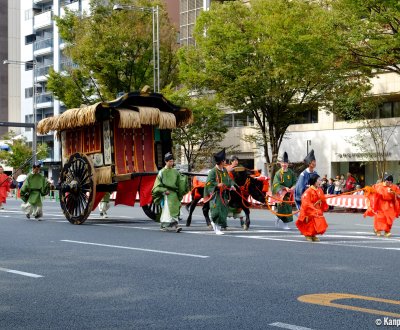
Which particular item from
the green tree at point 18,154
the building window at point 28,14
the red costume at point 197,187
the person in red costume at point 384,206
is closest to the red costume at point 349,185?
the red costume at point 197,187

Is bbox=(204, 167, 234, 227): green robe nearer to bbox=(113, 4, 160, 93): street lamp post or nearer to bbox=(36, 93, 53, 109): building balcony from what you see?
bbox=(113, 4, 160, 93): street lamp post

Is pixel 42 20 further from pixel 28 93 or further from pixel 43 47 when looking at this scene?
pixel 28 93

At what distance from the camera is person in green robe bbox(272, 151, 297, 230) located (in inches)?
645

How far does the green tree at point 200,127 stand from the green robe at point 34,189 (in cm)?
1494

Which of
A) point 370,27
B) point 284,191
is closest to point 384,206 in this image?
point 284,191

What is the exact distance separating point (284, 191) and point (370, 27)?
362 inches

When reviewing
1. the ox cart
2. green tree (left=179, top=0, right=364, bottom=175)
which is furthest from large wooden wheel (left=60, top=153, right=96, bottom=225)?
green tree (left=179, top=0, right=364, bottom=175)

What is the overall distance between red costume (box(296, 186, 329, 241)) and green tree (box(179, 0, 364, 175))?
14.0 metres

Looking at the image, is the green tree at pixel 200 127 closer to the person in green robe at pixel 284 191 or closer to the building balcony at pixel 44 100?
the person in green robe at pixel 284 191

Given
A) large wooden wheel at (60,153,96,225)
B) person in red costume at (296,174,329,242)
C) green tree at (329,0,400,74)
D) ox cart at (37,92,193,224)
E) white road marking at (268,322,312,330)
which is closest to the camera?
white road marking at (268,322,312,330)

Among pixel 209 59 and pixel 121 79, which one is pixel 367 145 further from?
pixel 121 79

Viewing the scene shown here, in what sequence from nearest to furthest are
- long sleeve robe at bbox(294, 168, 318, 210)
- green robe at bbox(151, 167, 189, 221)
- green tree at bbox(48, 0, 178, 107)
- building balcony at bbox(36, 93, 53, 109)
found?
long sleeve robe at bbox(294, 168, 318, 210), green robe at bbox(151, 167, 189, 221), green tree at bbox(48, 0, 178, 107), building balcony at bbox(36, 93, 53, 109)

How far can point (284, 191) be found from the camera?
16531 millimetres

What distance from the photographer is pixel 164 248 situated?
462 inches
